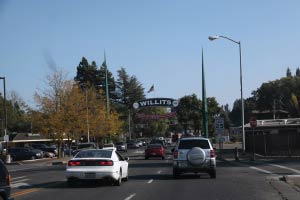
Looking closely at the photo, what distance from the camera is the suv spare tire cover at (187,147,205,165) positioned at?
2325 centimetres

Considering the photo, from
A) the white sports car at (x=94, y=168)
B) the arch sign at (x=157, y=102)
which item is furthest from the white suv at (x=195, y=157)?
the arch sign at (x=157, y=102)

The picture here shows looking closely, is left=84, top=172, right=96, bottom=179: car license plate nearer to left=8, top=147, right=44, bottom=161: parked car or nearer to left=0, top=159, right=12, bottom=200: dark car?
left=0, top=159, right=12, bottom=200: dark car

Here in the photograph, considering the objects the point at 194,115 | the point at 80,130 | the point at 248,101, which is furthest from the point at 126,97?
the point at 80,130

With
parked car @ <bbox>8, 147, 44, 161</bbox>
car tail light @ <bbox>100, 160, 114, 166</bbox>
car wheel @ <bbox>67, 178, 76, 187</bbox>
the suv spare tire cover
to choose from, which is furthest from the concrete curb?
parked car @ <bbox>8, 147, 44, 161</bbox>

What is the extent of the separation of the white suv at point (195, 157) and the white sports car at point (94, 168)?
366 centimetres

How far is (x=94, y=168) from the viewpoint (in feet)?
65.6

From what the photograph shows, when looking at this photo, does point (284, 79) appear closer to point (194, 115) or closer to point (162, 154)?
point (194, 115)

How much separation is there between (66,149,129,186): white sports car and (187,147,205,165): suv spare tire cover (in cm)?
373

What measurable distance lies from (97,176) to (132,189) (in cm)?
147

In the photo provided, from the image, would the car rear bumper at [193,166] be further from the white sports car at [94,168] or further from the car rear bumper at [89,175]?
the car rear bumper at [89,175]

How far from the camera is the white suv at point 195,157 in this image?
23.3 metres

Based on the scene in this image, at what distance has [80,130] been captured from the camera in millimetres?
62344

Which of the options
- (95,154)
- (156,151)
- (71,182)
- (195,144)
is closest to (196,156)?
(195,144)

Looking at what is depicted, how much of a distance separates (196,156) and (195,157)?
0.19 feet
